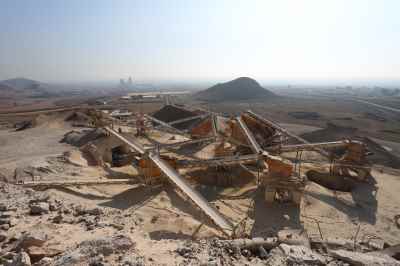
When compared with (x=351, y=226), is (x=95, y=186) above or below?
above

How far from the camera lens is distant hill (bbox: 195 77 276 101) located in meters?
78.9

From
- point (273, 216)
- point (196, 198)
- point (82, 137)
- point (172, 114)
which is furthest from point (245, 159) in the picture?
point (172, 114)

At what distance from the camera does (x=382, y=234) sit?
8516 millimetres

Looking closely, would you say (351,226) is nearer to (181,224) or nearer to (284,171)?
(284,171)

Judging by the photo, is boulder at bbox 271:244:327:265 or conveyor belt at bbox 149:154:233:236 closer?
boulder at bbox 271:244:327:265

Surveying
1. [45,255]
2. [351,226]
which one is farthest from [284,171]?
[45,255]

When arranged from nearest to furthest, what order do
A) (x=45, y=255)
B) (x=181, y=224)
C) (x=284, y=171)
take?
1. (x=45, y=255)
2. (x=181, y=224)
3. (x=284, y=171)

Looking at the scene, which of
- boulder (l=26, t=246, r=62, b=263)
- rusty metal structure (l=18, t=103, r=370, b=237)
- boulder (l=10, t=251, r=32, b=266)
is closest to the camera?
boulder (l=10, t=251, r=32, b=266)

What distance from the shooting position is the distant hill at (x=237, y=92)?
78875 millimetres

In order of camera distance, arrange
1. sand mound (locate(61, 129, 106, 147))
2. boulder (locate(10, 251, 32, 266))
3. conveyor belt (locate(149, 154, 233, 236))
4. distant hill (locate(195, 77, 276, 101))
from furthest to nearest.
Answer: distant hill (locate(195, 77, 276, 101))
sand mound (locate(61, 129, 106, 147))
conveyor belt (locate(149, 154, 233, 236))
boulder (locate(10, 251, 32, 266))

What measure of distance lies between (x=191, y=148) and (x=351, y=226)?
1033cm

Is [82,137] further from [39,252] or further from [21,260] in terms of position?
[21,260]

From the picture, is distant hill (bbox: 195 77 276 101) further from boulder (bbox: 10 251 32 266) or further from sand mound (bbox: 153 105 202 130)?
boulder (bbox: 10 251 32 266)

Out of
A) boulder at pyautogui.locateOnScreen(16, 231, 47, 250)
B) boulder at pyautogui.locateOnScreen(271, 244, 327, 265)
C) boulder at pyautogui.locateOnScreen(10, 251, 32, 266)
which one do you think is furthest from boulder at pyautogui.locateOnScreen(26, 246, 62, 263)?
boulder at pyautogui.locateOnScreen(271, 244, 327, 265)
